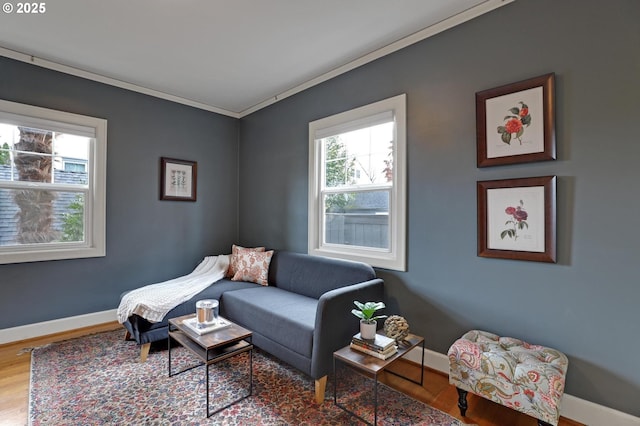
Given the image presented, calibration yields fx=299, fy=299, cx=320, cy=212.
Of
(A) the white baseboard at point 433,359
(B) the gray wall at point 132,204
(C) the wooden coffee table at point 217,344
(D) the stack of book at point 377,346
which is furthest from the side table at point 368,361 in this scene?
(B) the gray wall at point 132,204

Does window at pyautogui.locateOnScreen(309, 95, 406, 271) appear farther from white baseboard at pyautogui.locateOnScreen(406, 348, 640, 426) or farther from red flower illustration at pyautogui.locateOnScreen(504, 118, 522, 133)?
white baseboard at pyautogui.locateOnScreen(406, 348, 640, 426)

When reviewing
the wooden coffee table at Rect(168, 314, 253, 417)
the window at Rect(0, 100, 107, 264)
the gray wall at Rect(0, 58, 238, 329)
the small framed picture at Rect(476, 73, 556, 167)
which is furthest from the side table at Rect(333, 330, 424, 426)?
the window at Rect(0, 100, 107, 264)

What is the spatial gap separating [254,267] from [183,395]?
4.85 feet

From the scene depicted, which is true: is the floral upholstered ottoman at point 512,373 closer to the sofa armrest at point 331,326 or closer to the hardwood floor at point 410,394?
the hardwood floor at point 410,394

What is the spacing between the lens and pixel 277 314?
7.59ft

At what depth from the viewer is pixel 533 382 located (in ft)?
5.06

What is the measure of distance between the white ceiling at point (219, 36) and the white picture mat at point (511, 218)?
1297mm

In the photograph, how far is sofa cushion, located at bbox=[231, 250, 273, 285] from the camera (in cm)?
327

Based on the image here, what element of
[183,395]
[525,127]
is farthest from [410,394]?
[525,127]

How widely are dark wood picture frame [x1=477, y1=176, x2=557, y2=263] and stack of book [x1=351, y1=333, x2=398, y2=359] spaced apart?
0.91 metres

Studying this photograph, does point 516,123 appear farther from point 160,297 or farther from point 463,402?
point 160,297

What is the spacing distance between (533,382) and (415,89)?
2128mm

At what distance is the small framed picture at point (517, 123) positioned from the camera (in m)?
1.84

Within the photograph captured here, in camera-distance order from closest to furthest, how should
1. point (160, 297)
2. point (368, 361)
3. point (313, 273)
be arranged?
1. point (368, 361)
2. point (160, 297)
3. point (313, 273)
